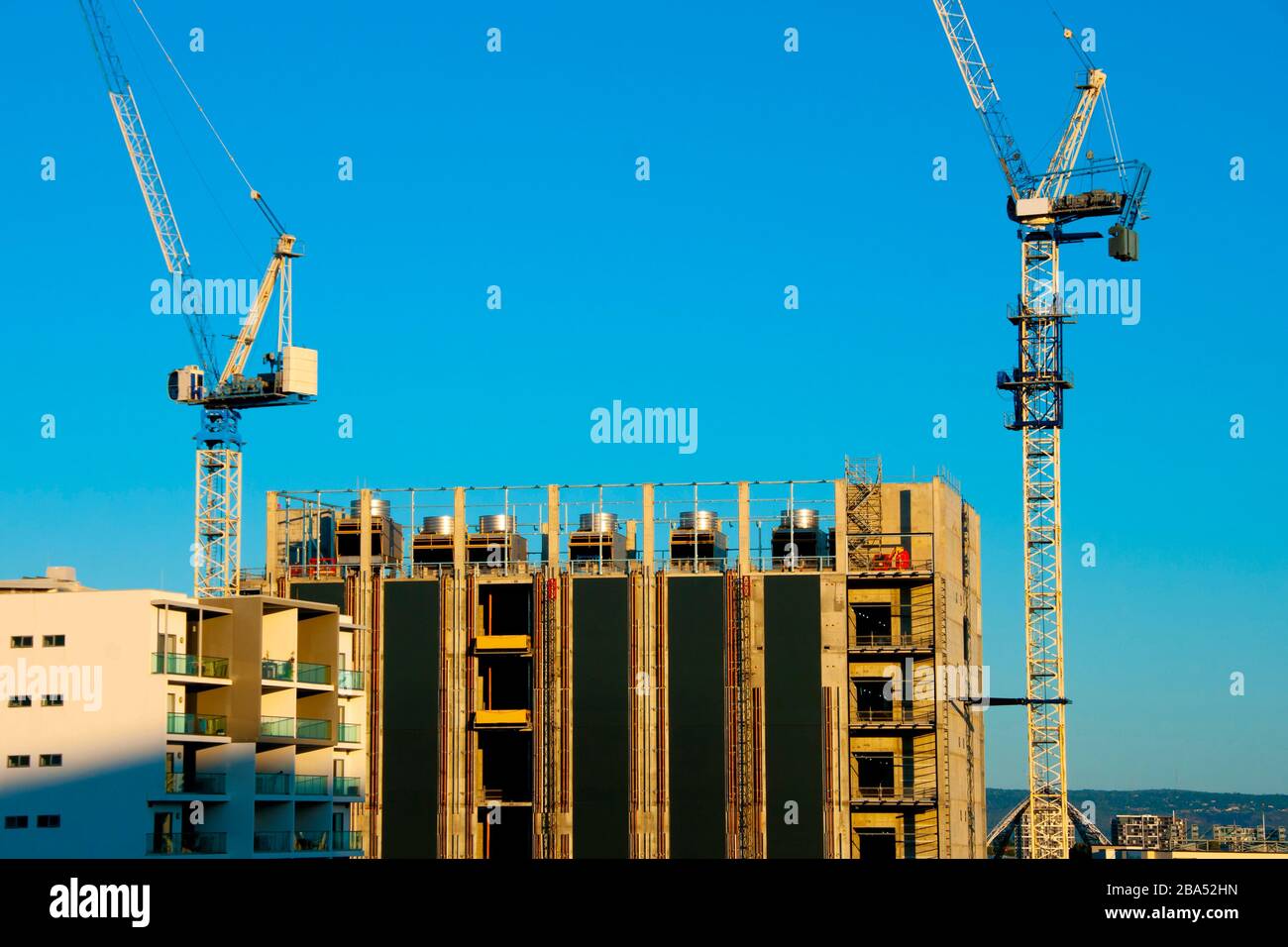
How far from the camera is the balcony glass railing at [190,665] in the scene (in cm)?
11906

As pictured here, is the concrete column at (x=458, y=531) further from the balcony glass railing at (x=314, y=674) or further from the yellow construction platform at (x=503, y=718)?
the balcony glass railing at (x=314, y=674)

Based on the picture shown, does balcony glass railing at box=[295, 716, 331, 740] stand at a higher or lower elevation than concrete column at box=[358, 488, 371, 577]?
lower

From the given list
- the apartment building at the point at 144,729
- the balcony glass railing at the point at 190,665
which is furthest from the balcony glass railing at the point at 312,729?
the balcony glass railing at the point at 190,665

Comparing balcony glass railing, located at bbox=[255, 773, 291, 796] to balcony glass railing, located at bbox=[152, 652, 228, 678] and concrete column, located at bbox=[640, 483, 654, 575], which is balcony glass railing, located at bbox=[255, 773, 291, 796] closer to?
balcony glass railing, located at bbox=[152, 652, 228, 678]

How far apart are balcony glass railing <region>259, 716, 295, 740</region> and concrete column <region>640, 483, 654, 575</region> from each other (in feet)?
133

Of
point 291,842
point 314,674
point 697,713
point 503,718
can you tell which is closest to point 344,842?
point 291,842

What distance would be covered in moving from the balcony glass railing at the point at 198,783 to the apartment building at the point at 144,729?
0.10m

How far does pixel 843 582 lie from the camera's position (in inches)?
6299

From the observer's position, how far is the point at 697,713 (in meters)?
159

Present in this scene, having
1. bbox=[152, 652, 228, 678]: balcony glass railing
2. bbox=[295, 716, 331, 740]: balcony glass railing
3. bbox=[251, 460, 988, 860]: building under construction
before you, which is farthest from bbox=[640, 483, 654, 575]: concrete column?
bbox=[152, 652, 228, 678]: balcony glass railing

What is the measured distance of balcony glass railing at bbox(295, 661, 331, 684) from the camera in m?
135
